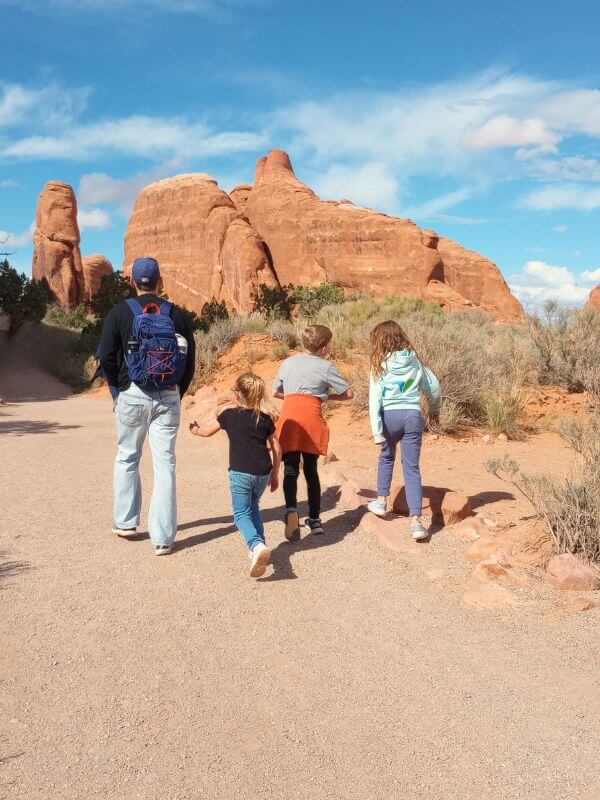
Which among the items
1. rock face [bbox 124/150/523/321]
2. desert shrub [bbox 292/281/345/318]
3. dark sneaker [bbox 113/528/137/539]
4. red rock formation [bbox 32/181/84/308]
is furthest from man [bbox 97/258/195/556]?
red rock formation [bbox 32/181/84/308]

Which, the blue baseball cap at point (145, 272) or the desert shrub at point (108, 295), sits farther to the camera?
the desert shrub at point (108, 295)

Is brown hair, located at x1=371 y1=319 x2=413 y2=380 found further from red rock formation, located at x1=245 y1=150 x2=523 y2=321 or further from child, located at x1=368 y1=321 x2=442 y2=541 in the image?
red rock formation, located at x1=245 y1=150 x2=523 y2=321

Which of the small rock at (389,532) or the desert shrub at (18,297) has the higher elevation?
the desert shrub at (18,297)

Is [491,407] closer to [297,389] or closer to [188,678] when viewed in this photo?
[297,389]

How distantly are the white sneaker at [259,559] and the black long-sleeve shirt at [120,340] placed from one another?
125cm

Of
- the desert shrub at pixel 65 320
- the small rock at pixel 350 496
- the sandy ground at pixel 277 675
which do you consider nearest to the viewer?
the sandy ground at pixel 277 675

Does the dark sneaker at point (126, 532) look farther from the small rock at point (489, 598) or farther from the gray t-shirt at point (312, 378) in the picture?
the small rock at point (489, 598)

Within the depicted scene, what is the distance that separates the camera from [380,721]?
9.57ft

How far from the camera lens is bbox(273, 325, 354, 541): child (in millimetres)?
5176

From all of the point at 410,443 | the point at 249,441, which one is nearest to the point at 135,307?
the point at 249,441

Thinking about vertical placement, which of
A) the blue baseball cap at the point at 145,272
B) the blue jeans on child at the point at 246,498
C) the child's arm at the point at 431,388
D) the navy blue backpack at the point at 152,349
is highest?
the blue baseball cap at the point at 145,272

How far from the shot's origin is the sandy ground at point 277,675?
2.55 m

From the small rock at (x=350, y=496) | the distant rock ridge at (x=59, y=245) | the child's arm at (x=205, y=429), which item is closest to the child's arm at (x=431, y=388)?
the small rock at (x=350, y=496)

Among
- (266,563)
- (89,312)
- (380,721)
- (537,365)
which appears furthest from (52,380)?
(89,312)
